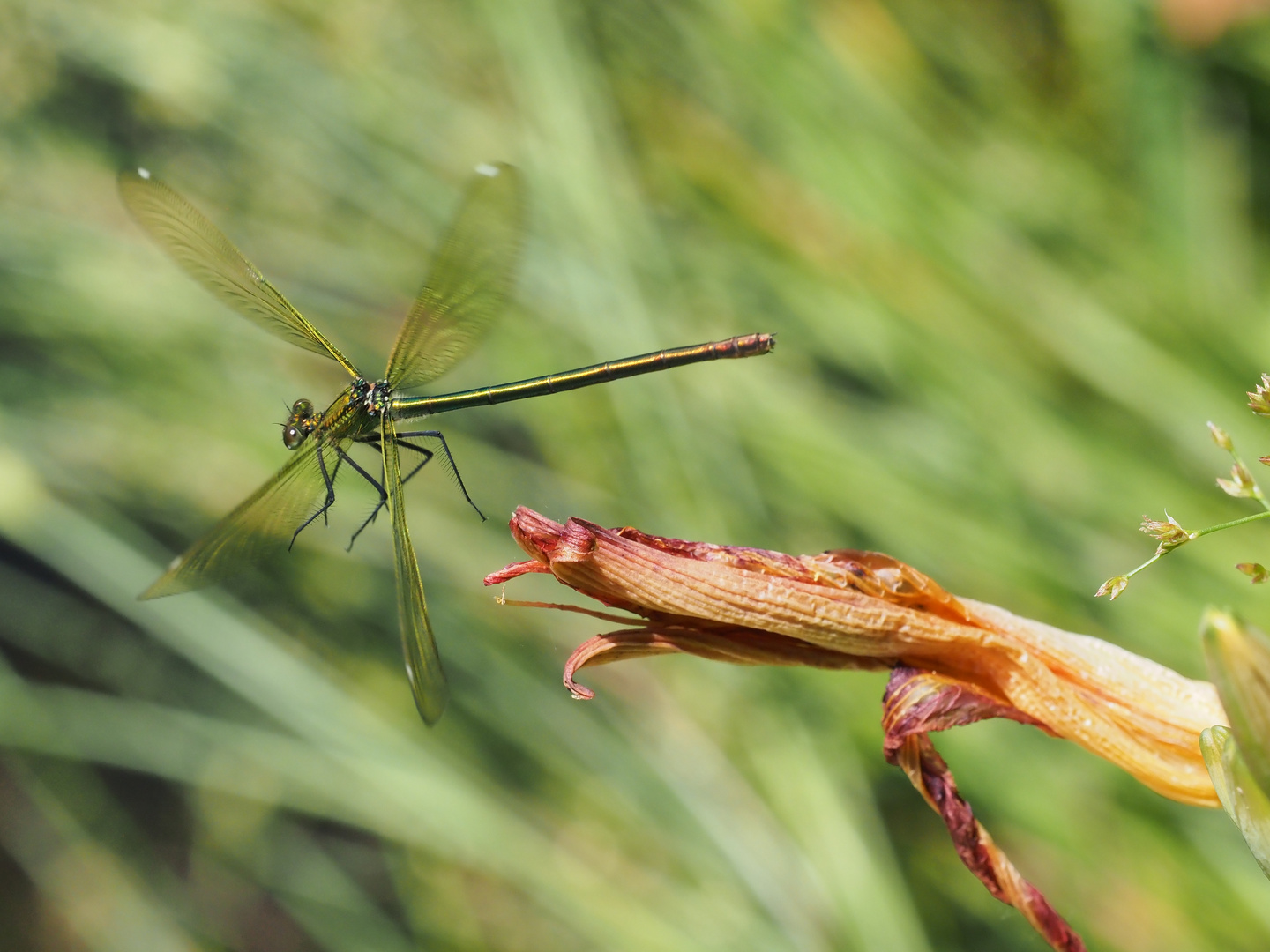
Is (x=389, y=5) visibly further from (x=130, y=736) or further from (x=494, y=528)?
(x=130, y=736)

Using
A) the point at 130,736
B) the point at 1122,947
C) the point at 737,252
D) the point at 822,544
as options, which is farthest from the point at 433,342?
the point at 1122,947

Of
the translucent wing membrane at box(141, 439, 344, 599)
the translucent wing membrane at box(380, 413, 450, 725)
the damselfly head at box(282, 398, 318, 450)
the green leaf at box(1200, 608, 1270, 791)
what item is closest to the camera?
the green leaf at box(1200, 608, 1270, 791)

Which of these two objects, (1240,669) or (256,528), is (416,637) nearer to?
(256,528)

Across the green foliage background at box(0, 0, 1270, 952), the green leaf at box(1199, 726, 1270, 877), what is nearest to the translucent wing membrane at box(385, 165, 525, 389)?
the green foliage background at box(0, 0, 1270, 952)

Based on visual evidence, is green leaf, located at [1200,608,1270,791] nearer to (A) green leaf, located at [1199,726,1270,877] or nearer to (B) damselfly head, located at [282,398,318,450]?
(A) green leaf, located at [1199,726,1270,877]

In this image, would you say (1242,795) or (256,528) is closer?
(1242,795)

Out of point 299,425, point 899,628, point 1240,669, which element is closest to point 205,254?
point 299,425
